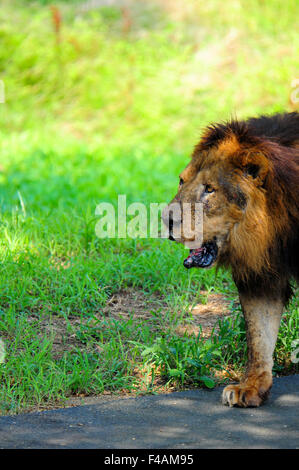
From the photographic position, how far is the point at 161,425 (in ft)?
11.8

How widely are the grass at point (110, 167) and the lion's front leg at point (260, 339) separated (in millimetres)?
355

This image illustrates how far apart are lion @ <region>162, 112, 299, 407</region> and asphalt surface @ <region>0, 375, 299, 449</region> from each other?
0.54 ft

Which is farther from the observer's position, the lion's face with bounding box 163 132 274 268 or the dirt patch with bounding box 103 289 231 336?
the dirt patch with bounding box 103 289 231 336

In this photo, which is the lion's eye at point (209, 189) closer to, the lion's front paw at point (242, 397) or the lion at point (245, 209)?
the lion at point (245, 209)

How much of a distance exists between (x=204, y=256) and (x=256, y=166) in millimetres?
501

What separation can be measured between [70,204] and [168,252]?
1.45 metres

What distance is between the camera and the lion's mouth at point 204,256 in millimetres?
3738

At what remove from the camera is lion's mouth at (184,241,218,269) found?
12.3ft

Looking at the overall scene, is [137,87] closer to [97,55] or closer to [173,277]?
[97,55]
